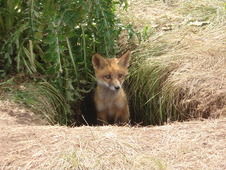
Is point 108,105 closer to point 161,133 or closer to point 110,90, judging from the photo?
point 110,90

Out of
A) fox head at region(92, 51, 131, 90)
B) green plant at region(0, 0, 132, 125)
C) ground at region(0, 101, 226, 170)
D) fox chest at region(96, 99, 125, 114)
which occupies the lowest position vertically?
fox chest at region(96, 99, 125, 114)

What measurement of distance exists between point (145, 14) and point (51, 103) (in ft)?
10.8

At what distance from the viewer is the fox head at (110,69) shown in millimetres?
6797

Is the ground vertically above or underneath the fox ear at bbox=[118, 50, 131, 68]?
underneath

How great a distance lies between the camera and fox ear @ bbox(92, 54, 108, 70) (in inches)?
267

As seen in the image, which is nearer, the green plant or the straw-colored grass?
the green plant

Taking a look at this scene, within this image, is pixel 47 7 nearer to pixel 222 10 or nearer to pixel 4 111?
pixel 4 111

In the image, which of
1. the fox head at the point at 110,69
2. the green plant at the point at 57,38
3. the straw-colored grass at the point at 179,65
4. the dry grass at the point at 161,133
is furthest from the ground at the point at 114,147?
the fox head at the point at 110,69

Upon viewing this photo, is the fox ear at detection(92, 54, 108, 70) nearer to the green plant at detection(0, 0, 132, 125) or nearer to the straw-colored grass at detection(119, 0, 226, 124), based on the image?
the green plant at detection(0, 0, 132, 125)

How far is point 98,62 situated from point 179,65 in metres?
1.37

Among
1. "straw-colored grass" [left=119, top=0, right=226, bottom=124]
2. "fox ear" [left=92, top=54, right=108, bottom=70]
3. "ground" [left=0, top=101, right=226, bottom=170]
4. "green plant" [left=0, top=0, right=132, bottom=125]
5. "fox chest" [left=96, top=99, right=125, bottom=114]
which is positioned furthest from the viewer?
"fox chest" [left=96, top=99, right=125, bottom=114]

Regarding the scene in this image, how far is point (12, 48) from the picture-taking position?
262 inches

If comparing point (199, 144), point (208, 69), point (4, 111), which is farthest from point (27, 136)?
point (208, 69)

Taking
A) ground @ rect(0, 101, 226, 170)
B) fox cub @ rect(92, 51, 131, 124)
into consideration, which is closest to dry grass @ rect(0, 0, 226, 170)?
ground @ rect(0, 101, 226, 170)
